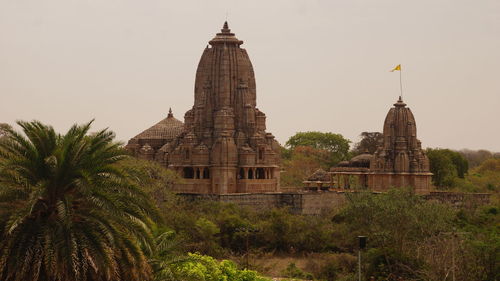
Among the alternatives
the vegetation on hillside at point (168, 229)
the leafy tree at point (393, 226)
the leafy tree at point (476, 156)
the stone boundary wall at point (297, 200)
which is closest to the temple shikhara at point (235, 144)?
the stone boundary wall at point (297, 200)

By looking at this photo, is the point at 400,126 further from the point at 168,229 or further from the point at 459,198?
the point at 168,229

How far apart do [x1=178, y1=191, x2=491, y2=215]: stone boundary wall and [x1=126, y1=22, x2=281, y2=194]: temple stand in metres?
1.02

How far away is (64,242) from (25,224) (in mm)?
1095

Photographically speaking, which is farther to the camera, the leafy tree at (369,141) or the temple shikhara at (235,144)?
the leafy tree at (369,141)

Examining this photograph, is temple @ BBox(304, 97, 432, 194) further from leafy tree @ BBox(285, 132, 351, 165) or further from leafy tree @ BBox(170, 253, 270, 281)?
leafy tree @ BBox(285, 132, 351, 165)

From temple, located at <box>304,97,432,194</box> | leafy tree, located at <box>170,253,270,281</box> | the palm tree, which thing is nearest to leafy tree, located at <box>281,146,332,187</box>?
temple, located at <box>304,97,432,194</box>

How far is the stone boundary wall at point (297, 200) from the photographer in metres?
45.0

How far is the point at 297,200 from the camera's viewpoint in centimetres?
4666

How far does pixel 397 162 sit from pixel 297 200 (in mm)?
7654

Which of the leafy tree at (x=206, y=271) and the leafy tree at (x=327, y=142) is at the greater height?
the leafy tree at (x=327, y=142)

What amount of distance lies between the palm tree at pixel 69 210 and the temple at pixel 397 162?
31.8 m

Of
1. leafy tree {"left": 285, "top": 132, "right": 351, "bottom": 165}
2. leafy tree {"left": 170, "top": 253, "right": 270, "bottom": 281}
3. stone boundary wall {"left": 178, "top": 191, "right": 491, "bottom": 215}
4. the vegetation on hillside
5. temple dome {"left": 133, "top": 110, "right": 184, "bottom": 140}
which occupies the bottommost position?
leafy tree {"left": 170, "top": 253, "right": 270, "bottom": 281}

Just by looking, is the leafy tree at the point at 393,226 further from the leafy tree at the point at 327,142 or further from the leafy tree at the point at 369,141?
the leafy tree at the point at 327,142

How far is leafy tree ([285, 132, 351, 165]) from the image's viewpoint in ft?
293
